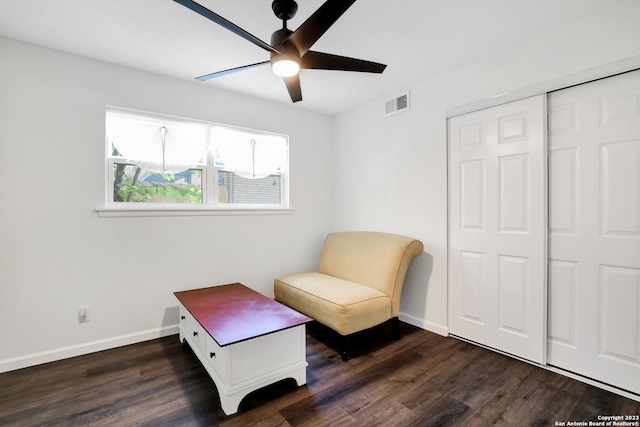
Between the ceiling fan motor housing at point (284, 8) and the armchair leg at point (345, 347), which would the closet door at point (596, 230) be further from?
the ceiling fan motor housing at point (284, 8)

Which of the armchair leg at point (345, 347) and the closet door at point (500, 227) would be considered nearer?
A: the closet door at point (500, 227)

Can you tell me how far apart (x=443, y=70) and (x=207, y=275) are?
3.10 metres

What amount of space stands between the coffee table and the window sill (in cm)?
97

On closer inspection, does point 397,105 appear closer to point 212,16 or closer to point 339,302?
point 339,302

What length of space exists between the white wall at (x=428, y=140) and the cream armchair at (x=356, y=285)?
0.33 metres

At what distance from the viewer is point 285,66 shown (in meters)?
1.72

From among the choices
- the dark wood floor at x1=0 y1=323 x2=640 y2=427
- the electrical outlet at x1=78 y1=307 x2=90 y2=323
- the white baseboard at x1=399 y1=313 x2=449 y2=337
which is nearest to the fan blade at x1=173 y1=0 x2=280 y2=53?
the dark wood floor at x1=0 y1=323 x2=640 y2=427

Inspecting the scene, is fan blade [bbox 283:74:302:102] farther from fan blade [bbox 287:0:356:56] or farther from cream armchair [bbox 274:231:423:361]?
cream armchair [bbox 274:231:423:361]

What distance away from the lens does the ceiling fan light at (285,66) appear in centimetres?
168

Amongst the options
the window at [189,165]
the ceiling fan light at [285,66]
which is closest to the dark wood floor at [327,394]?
the window at [189,165]

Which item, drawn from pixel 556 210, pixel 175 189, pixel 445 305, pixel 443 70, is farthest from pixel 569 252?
pixel 175 189

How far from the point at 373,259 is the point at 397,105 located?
1690 mm

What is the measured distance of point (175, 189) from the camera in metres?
2.97

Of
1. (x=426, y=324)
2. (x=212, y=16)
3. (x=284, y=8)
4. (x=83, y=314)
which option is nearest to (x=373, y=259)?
(x=426, y=324)
